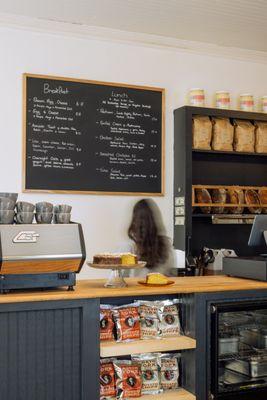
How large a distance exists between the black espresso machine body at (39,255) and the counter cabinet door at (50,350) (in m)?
0.11

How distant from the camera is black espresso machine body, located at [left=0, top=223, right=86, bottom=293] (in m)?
2.25

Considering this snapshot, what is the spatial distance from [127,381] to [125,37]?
113 inches

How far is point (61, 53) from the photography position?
13.7ft

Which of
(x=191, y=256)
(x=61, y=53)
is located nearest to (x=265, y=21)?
(x=61, y=53)

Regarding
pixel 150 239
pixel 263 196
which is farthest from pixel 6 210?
pixel 263 196

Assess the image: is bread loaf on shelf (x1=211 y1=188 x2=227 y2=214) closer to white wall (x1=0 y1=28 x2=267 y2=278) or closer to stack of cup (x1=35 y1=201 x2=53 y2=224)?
white wall (x1=0 y1=28 x2=267 y2=278)

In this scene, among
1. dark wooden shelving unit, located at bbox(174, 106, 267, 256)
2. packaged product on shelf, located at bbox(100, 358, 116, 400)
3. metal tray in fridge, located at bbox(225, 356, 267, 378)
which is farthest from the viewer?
dark wooden shelving unit, located at bbox(174, 106, 267, 256)

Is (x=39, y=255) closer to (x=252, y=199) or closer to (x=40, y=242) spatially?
(x=40, y=242)

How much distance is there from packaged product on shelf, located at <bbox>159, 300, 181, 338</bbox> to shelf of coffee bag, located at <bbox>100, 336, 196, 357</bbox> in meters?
0.05

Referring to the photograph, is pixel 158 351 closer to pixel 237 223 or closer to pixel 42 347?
pixel 42 347

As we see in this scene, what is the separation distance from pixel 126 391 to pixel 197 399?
13.8 inches

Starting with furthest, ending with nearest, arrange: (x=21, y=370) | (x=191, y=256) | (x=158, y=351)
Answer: (x=191, y=256)
(x=158, y=351)
(x=21, y=370)

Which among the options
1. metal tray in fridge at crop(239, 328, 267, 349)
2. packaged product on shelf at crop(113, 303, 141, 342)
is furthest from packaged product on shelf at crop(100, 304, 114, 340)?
metal tray in fridge at crop(239, 328, 267, 349)

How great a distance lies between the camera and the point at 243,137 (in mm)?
4520
